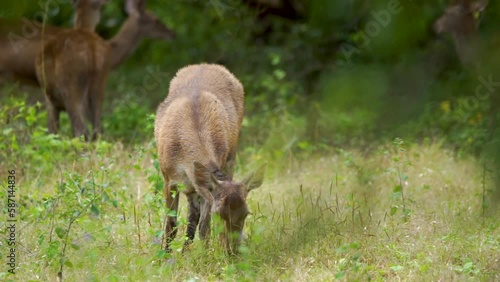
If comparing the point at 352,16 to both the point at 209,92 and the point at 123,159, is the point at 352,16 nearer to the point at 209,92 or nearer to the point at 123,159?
the point at 209,92

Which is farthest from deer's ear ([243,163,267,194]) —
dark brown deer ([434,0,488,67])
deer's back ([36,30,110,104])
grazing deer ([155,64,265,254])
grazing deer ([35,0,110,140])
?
deer's back ([36,30,110,104])

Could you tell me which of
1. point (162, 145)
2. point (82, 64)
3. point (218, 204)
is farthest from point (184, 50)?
point (218, 204)

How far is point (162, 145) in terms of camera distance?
5859 mm

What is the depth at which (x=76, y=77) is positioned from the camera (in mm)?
9320

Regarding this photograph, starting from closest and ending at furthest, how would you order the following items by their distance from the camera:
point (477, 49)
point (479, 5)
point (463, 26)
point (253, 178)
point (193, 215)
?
1. point (477, 49)
2. point (479, 5)
3. point (463, 26)
4. point (253, 178)
5. point (193, 215)

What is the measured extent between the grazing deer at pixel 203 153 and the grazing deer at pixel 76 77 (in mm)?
2884

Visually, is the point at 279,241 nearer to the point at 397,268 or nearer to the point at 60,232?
the point at 397,268

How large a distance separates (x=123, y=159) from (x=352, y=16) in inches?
188

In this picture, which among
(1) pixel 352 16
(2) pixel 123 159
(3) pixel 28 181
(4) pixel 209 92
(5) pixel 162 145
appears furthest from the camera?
(2) pixel 123 159

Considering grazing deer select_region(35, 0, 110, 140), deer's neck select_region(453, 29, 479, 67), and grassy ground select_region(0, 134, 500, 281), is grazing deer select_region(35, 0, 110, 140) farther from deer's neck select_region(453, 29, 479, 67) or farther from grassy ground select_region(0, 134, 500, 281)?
deer's neck select_region(453, 29, 479, 67)

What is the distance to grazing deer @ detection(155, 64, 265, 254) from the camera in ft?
16.8

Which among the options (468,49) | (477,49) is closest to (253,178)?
(468,49)

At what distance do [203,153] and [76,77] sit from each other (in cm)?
414

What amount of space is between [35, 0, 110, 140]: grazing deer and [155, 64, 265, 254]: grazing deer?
288 cm
